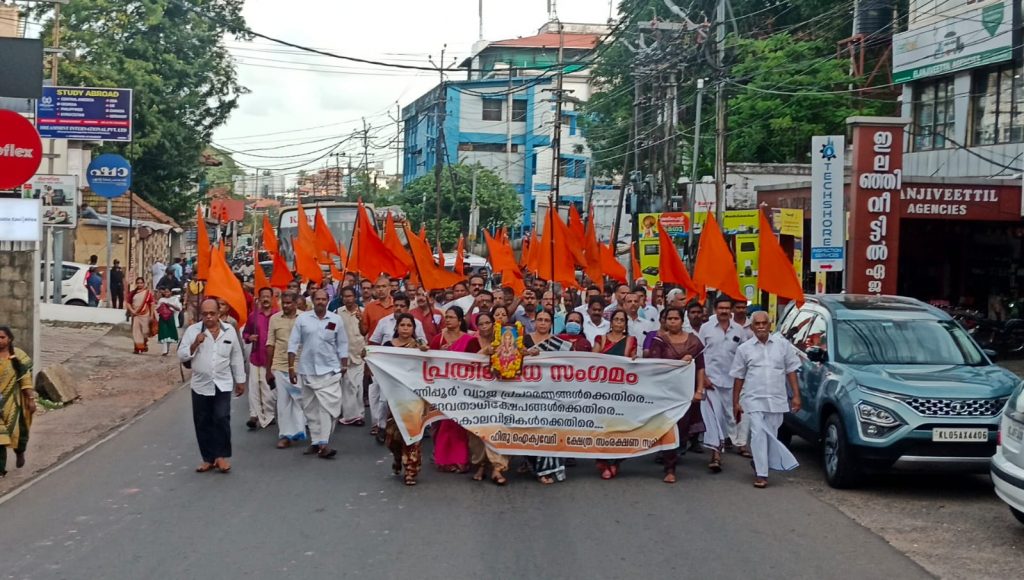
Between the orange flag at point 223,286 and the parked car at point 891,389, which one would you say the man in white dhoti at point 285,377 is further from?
the parked car at point 891,389

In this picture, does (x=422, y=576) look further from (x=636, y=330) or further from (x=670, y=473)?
(x=636, y=330)

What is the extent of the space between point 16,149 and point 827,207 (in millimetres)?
11169

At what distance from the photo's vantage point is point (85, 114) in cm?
2920

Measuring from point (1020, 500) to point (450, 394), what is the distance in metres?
4.63

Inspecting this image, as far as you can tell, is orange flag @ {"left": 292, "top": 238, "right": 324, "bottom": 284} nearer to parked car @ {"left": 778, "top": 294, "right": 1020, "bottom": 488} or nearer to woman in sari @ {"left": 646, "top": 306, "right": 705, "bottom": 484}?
woman in sari @ {"left": 646, "top": 306, "right": 705, "bottom": 484}

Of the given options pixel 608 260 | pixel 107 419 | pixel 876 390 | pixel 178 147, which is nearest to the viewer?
pixel 876 390

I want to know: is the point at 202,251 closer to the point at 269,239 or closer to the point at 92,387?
the point at 92,387

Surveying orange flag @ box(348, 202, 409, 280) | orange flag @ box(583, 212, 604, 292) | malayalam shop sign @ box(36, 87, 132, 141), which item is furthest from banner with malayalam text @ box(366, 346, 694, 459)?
malayalam shop sign @ box(36, 87, 132, 141)

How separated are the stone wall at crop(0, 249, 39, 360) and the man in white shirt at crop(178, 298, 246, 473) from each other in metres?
6.13

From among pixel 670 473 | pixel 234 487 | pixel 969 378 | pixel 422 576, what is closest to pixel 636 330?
pixel 670 473

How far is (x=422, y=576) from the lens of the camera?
6762 mm

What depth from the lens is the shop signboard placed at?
25.2 metres

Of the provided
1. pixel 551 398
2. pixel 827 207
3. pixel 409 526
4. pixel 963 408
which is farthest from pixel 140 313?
pixel 963 408

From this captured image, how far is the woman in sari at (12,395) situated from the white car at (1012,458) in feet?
25.5
